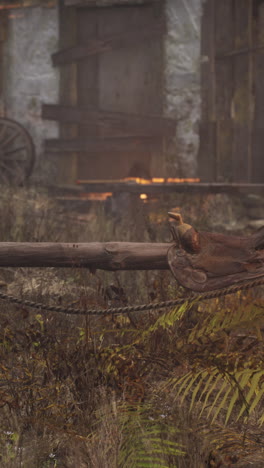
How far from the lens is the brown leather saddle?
3.27 metres

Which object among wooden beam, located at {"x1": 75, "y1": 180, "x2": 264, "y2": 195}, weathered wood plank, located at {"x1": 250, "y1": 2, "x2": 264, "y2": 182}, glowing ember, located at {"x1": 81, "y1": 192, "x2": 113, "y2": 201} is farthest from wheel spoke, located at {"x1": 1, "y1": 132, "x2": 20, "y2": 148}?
weathered wood plank, located at {"x1": 250, "y1": 2, "x2": 264, "y2": 182}

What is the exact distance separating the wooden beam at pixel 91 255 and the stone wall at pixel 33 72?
8.01 metres

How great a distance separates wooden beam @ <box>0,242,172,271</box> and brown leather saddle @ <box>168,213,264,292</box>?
0.13 m

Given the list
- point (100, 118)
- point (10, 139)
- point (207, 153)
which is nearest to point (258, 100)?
point (207, 153)

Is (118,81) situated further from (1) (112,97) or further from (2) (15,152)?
(2) (15,152)

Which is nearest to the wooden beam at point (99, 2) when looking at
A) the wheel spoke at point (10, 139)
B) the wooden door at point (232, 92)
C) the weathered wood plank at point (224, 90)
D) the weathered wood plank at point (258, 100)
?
the wooden door at point (232, 92)

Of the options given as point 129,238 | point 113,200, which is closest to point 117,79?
point 113,200

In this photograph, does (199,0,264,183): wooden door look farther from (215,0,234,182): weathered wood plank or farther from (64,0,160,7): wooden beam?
(64,0,160,7): wooden beam

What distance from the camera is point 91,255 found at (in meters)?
3.47

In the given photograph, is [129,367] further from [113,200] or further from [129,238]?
[113,200]

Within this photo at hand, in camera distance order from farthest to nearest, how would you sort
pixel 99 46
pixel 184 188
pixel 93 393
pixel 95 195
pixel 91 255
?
1. pixel 99 46
2. pixel 95 195
3. pixel 184 188
4. pixel 91 255
5. pixel 93 393

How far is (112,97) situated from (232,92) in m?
2.23

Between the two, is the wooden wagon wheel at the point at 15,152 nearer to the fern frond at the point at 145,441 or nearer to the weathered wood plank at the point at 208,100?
the weathered wood plank at the point at 208,100

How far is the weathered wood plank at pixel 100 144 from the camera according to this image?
449 inches
